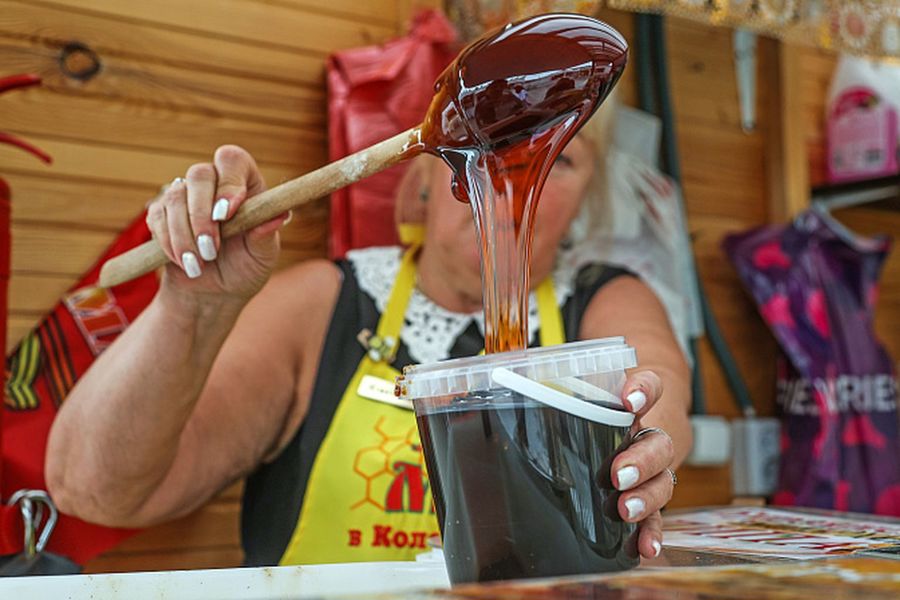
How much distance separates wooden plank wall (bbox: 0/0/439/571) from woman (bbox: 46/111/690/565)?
0.82ft

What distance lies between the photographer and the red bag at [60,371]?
159 centimetres

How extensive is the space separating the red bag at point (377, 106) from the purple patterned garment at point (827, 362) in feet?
3.25

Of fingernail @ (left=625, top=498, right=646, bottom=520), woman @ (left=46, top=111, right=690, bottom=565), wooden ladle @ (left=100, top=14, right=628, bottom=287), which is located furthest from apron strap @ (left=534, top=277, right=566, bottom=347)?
fingernail @ (left=625, top=498, right=646, bottom=520)

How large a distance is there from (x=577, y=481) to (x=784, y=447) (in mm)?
1914

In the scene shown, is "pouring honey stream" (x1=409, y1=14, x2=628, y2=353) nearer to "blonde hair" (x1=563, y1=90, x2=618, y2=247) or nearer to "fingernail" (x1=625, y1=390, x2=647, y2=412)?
"fingernail" (x1=625, y1=390, x2=647, y2=412)

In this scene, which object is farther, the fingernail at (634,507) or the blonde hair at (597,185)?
the blonde hair at (597,185)

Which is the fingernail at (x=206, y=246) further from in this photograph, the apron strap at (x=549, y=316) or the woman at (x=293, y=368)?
the apron strap at (x=549, y=316)

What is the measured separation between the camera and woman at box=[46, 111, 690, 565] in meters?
1.28

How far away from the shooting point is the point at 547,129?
0.91 meters

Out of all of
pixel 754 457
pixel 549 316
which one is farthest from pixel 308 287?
pixel 754 457

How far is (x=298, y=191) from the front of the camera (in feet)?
3.44

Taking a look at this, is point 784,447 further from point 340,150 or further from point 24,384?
point 24,384

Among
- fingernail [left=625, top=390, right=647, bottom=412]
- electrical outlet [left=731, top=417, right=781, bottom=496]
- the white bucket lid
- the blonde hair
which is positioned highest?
the blonde hair

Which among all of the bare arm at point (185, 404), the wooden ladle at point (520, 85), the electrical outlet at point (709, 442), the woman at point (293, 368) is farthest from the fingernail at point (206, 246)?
the electrical outlet at point (709, 442)
